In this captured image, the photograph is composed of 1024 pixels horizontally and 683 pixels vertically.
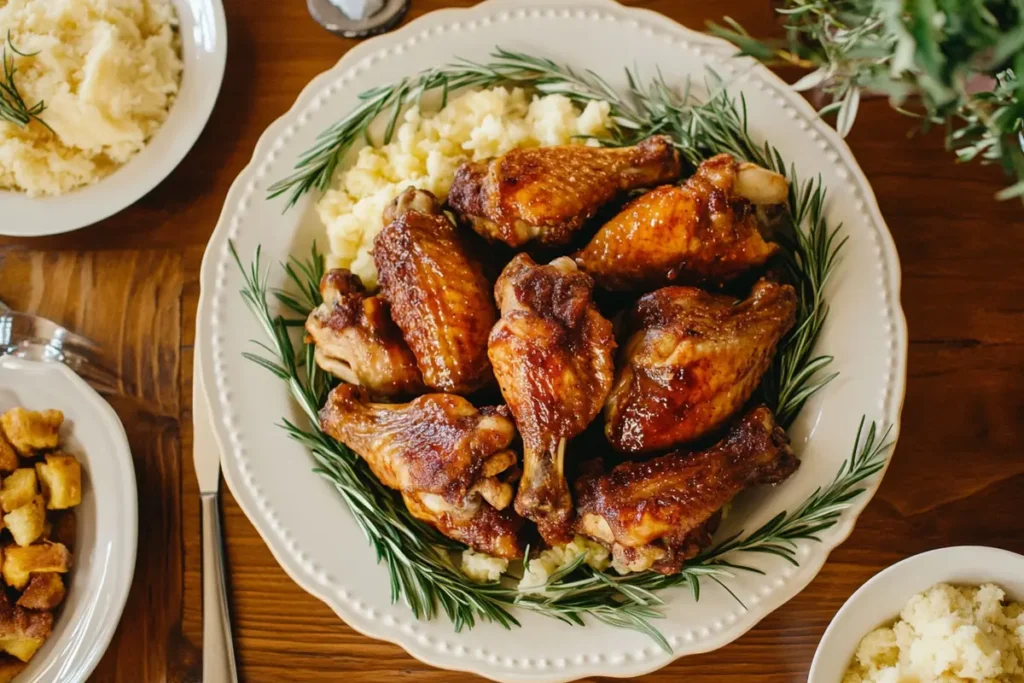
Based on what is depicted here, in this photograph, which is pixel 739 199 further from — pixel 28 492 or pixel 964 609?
pixel 28 492

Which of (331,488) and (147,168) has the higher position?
(147,168)

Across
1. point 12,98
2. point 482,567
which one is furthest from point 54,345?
point 482,567

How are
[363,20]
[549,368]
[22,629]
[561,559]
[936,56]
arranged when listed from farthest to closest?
[363,20], [22,629], [561,559], [549,368], [936,56]

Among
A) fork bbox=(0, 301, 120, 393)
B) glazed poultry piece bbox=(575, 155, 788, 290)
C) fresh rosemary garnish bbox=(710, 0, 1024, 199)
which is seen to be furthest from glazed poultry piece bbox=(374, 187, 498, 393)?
fork bbox=(0, 301, 120, 393)

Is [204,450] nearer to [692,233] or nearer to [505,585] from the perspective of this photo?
[505,585]

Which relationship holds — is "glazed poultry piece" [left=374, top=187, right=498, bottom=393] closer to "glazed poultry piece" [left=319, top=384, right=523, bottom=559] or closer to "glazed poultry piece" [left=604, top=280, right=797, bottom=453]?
"glazed poultry piece" [left=319, top=384, right=523, bottom=559]

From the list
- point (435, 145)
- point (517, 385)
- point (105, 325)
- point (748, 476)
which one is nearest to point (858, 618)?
point (748, 476)
